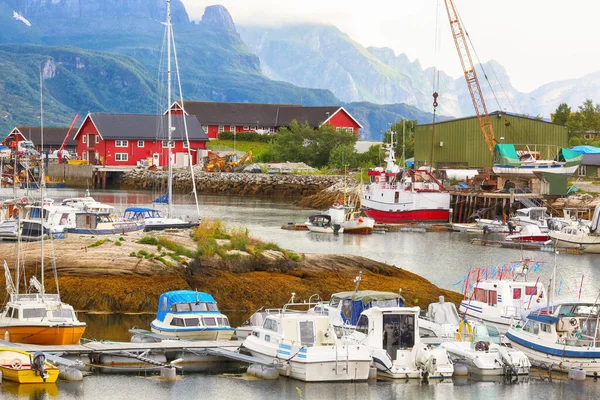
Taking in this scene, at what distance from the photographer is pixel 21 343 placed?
28.0m

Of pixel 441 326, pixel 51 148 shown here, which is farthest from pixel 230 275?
pixel 51 148

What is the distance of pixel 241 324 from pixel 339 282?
545 centimetres

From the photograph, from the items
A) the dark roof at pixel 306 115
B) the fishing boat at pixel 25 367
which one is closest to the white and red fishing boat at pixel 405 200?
the dark roof at pixel 306 115

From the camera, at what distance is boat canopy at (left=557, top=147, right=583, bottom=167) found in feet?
262

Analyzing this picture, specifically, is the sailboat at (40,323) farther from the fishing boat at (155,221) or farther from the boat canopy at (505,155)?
the boat canopy at (505,155)

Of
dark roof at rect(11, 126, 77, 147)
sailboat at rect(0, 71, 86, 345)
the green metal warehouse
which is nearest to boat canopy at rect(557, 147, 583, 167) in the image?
the green metal warehouse

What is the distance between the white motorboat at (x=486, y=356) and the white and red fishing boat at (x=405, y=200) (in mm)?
46620

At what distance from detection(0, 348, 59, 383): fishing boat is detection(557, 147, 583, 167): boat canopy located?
194 feet

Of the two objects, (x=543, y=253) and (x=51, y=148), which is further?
(x=51, y=148)

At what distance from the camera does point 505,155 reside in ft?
270

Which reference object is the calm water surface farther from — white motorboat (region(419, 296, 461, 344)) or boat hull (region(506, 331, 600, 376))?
white motorboat (region(419, 296, 461, 344))

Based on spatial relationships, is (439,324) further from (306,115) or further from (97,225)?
(306,115)

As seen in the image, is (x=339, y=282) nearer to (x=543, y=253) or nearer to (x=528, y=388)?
(x=528, y=388)

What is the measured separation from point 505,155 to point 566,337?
54315mm
